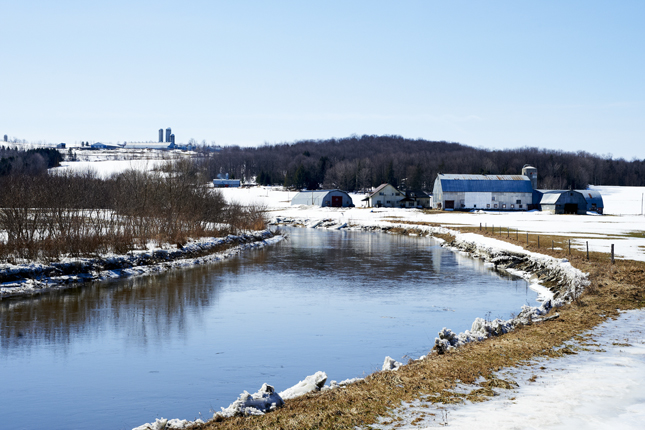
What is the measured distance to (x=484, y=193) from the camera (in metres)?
97.4

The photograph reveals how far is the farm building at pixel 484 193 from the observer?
97.3 metres

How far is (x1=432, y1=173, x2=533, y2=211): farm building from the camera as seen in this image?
97312 millimetres

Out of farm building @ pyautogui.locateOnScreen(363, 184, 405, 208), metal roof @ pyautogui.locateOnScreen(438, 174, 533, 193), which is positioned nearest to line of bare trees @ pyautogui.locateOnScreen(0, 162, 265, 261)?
metal roof @ pyautogui.locateOnScreen(438, 174, 533, 193)

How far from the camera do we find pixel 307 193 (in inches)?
4417

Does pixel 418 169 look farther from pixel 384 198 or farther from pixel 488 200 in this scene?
pixel 488 200

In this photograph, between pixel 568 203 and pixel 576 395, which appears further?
pixel 568 203

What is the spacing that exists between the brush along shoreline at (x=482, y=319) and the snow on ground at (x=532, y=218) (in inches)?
173

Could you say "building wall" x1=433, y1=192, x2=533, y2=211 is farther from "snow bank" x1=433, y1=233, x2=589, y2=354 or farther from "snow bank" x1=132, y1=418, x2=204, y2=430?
"snow bank" x1=132, y1=418, x2=204, y2=430

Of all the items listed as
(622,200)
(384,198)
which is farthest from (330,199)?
(622,200)

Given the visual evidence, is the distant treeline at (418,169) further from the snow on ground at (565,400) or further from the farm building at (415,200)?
the snow on ground at (565,400)

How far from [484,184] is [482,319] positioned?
8708 centimetres

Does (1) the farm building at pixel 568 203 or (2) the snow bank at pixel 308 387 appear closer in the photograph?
(2) the snow bank at pixel 308 387

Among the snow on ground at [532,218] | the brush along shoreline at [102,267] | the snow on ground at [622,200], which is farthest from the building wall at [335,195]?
the brush along shoreline at [102,267]

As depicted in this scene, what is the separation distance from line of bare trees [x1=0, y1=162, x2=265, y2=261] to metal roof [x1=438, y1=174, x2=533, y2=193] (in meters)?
52.3
